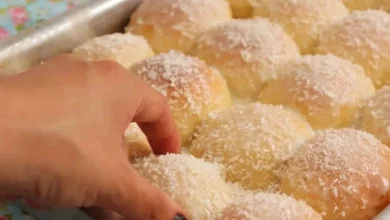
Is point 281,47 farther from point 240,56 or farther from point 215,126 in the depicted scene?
point 215,126

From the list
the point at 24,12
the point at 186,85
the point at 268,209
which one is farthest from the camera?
the point at 24,12

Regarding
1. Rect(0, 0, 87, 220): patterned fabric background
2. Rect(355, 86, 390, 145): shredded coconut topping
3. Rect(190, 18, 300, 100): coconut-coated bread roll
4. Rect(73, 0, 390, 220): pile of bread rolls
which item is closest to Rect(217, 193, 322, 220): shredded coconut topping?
Rect(73, 0, 390, 220): pile of bread rolls

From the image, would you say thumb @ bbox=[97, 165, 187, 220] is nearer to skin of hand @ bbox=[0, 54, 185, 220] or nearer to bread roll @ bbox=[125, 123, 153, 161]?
skin of hand @ bbox=[0, 54, 185, 220]

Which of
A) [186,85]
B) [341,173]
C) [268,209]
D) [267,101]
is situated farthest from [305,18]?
[268,209]

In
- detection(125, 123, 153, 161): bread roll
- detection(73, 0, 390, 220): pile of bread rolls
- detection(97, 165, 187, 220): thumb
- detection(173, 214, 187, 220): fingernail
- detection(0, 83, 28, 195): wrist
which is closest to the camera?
detection(0, 83, 28, 195): wrist

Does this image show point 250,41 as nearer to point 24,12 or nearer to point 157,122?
point 157,122

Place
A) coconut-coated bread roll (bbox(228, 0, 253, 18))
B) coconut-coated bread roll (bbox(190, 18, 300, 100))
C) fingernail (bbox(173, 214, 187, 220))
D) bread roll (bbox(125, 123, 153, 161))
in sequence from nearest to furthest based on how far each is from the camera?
fingernail (bbox(173, 214, 187, 220)) → bread roll (bbox(125, 123, 153, 161)) → coconut-coated bread roll (bbox(190, 18, 300, 100)) → coconut-coated bread roll (bbox(228, 0, 253, 18))
